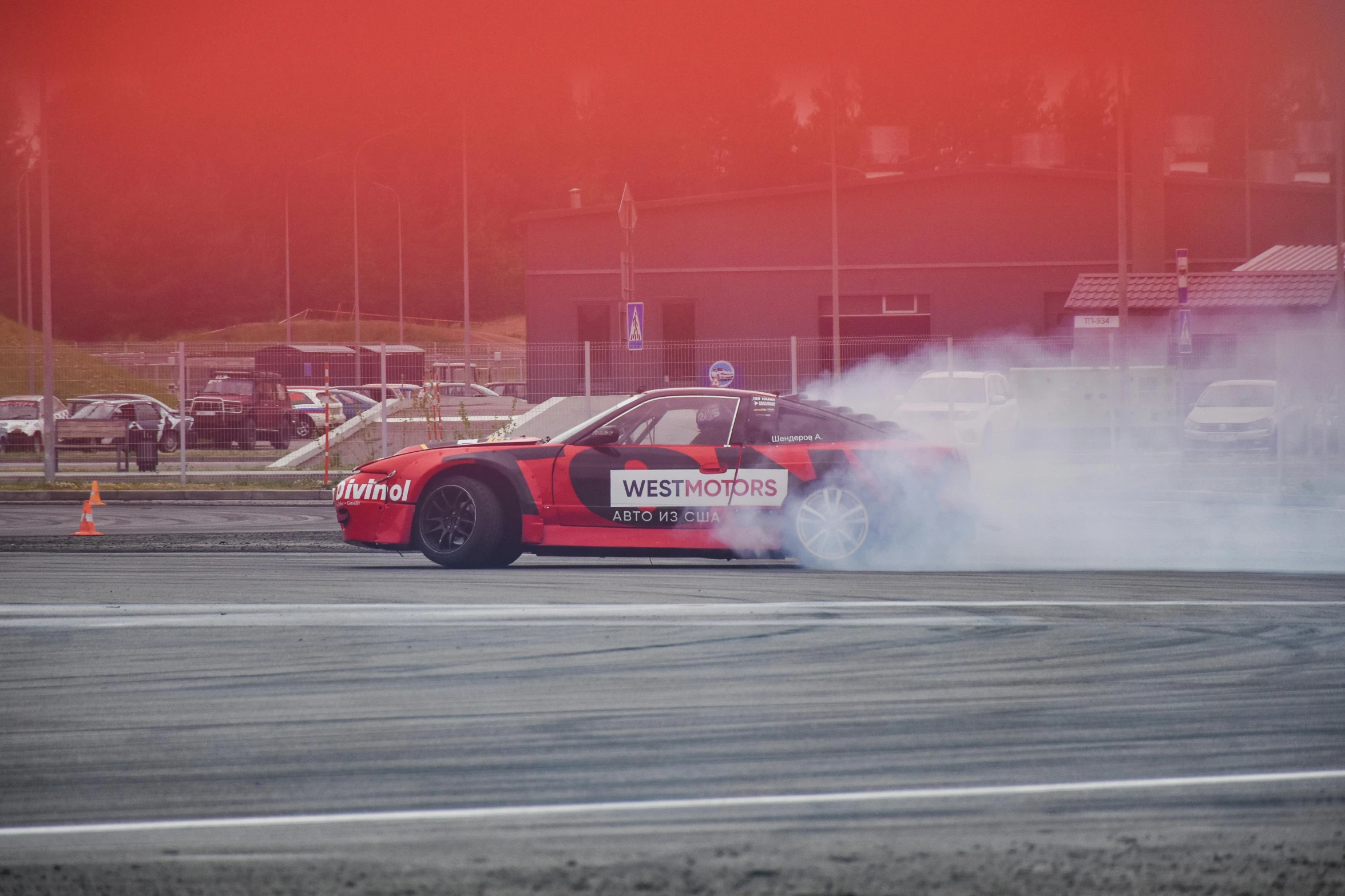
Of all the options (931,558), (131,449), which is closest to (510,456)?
(931,558)

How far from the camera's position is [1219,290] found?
3547 cm

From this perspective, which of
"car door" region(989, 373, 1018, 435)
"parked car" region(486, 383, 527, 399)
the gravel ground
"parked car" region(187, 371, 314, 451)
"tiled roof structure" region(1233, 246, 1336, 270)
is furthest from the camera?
"tiled roof structure" region(1233, 246, 1336, 270)

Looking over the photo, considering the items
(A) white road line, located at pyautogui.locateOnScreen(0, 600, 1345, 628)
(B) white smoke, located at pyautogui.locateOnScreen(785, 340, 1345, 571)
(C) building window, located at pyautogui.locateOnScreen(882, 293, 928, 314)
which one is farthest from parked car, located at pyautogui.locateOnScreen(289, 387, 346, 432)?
(A) white road line, located at pyautogui.locateOnScreen(0, 600, 1345, 628)

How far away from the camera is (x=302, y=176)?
106m

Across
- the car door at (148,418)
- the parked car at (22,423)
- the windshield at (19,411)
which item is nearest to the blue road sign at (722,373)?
the car door at (148,418)

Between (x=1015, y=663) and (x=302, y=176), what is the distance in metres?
105

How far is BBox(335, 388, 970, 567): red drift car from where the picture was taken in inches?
405

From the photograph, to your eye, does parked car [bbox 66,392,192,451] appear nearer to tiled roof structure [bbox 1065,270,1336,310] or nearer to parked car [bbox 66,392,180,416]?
parked car [bbox 66,392,180,416]

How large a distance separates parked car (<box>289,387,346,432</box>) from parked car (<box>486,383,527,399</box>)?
445 centimetres

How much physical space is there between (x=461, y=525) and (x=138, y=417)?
767 inches

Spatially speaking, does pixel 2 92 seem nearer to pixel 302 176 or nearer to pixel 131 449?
pixel 302 176

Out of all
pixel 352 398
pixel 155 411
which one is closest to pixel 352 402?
pixel 352 398

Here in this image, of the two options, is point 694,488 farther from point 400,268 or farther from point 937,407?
point 400,268

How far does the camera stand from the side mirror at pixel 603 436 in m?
10.5
